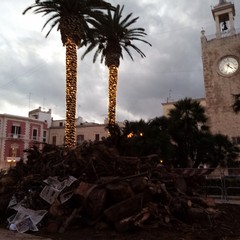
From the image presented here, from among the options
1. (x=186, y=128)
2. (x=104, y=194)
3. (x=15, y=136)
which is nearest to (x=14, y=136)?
(x=15, y=136)

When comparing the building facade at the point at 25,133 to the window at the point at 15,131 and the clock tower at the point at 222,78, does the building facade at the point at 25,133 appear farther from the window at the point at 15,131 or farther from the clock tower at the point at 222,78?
the clock tower at the point at 222,78

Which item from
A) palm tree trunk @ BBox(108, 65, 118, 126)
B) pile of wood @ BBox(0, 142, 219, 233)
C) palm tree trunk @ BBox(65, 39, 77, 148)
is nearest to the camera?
pile of wood @ BBox(0, 142, 219, 233)

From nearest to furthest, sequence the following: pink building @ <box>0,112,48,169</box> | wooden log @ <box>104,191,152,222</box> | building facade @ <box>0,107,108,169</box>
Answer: wooden log @ <box>104,191,152,222</box> → pink building @ <box>0,112,48,169</box> → building facade @ <box>0,107,108,169</box>

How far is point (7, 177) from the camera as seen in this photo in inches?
440

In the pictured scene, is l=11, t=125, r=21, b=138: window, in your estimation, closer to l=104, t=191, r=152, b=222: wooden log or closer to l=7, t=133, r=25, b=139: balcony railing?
l=7, t=133, r=25, b=139: balcony railing

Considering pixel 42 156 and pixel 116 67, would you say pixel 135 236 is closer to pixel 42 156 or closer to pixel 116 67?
pixel 42 156

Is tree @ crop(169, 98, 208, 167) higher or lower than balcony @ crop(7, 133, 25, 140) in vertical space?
lower

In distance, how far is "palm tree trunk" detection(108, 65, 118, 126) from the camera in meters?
23.3

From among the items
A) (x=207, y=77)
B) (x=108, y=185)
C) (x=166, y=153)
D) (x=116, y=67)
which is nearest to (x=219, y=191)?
(x=166, y=153)

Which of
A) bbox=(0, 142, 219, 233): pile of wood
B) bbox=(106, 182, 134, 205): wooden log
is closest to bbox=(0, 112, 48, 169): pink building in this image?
bbox=(0, 142, 219, 233): pile of wood

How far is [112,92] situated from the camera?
2392 centimetres

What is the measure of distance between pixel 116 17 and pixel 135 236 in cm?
2145

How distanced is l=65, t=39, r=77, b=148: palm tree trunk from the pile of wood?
736 cm

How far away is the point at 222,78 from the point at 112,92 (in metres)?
17.4
